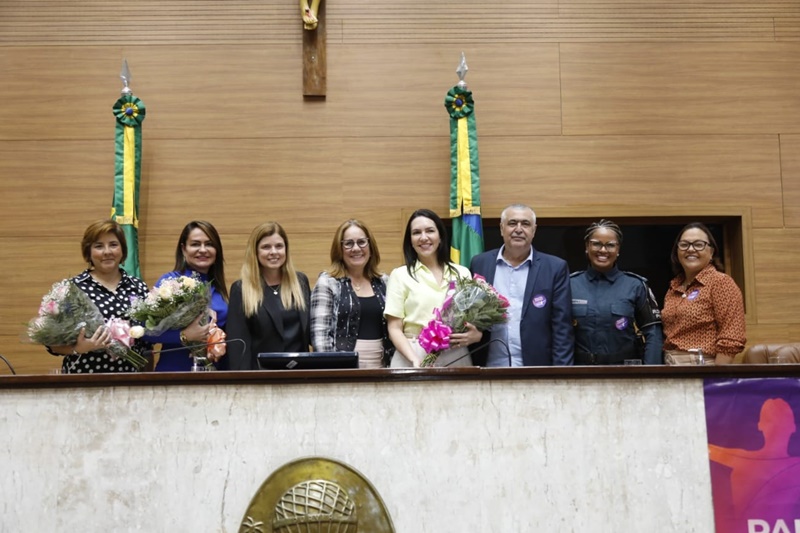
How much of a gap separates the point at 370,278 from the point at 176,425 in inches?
44.6

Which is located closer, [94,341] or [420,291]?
[94,341]

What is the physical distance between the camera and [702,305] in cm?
317

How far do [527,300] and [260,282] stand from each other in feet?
3.28

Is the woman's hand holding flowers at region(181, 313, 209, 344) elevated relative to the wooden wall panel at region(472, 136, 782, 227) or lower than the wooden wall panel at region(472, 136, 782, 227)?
lower

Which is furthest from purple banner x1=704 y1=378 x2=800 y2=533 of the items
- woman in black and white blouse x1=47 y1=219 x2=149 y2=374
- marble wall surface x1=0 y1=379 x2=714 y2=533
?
woman in black and white blouse x1=47 y1=219 x2=149 y2=374

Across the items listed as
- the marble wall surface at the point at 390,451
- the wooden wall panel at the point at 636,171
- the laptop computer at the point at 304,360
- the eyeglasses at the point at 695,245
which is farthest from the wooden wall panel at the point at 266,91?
the marble wall surface at the point at 390,451

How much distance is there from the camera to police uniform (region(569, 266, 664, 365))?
3168 mm

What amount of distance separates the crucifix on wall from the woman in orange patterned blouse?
207cm

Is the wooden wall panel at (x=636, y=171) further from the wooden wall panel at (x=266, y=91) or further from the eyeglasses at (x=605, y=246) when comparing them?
the eyeglasses at (x=605, y=246)

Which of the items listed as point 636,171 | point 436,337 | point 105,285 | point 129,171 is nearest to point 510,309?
point 436,337

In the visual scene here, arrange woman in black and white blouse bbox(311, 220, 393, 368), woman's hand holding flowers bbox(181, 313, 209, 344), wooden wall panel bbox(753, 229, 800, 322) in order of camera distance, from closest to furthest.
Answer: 1. woman's hand holding flowers bbox(181, 313, 209, 344)
2. woman in black and white blouse bbox(311, 220, 393, 368)
3. wooden wall panel bbox(753, 229, 800, 322)

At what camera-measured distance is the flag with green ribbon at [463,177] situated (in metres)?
4.11

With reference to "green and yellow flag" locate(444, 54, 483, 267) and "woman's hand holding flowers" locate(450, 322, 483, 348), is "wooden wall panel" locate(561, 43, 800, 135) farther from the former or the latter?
"woman's hand holding flowers" locate(450, 322, 483, 348)

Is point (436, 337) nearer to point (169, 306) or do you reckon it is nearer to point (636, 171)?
point (169, 306)
